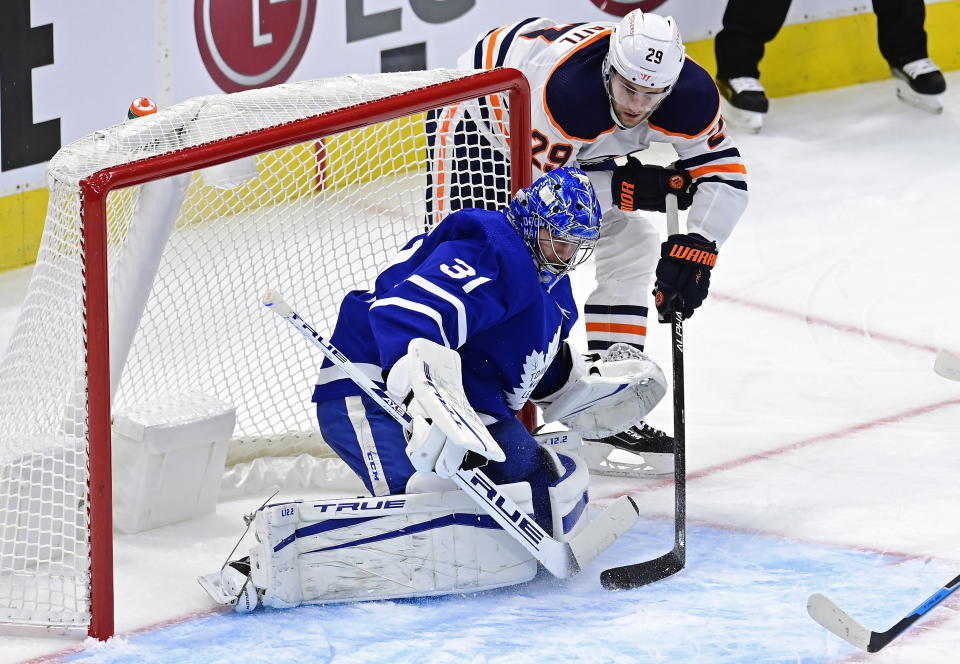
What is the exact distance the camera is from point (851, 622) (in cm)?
281

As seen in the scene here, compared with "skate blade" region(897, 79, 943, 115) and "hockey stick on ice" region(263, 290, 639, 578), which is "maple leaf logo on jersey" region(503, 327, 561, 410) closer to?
"hockey stick on ice" region(263, 290, 639, 578)

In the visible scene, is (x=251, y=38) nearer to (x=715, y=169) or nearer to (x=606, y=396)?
(x=715, y=169)

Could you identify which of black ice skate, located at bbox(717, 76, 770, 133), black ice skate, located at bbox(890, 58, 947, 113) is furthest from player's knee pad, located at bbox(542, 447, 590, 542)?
black ice skate, located at bbox(890, 58, 947, 113)

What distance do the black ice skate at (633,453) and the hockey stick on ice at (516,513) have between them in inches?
20.5

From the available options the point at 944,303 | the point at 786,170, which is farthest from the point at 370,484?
the point at 786,170

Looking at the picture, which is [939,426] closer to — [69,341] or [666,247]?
[666,247]

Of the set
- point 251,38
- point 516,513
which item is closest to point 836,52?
point 251,38

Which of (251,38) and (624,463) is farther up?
(251,38)

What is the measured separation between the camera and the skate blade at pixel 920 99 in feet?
20.9

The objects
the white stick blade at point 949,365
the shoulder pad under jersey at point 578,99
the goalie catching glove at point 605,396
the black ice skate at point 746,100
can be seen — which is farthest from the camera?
the black ice skate at point 746,100

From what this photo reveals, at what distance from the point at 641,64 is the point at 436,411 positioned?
1145 mm

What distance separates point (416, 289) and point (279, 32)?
253 cm

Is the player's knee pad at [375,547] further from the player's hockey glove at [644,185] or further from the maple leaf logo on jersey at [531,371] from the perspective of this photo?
the player's hockey glove at [644,185]

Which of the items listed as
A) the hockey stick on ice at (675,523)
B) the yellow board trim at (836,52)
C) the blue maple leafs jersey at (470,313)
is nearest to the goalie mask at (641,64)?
the hockey stick on ice at (675,523)
